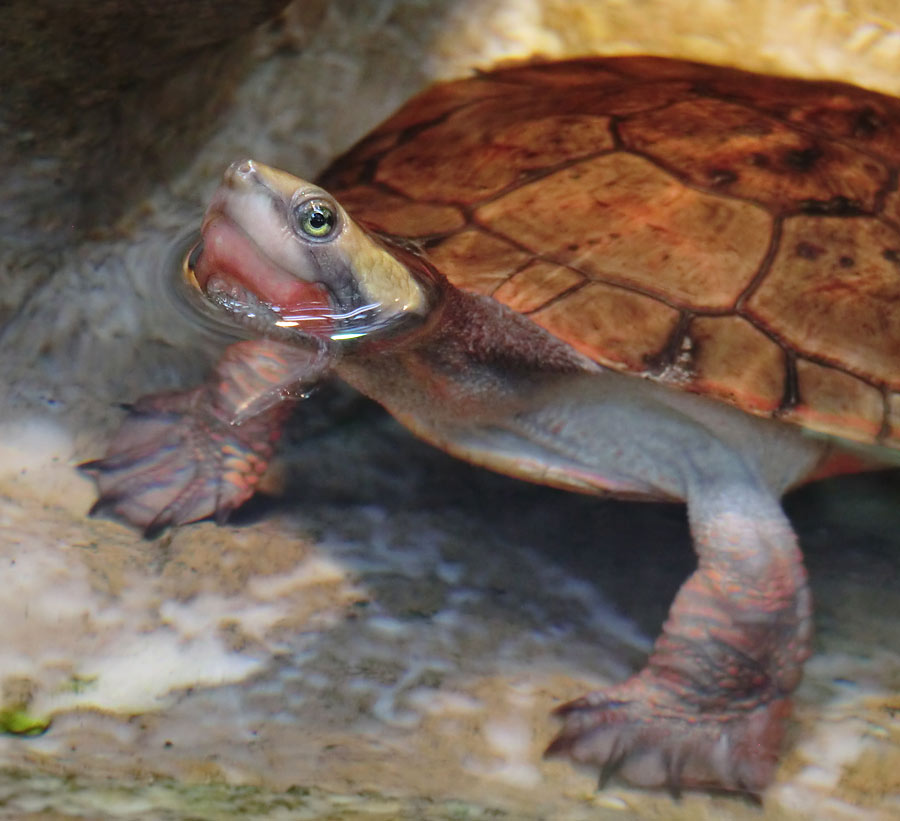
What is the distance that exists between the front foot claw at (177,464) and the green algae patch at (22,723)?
1.89 ft

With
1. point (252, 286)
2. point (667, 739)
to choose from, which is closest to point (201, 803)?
point (667, 739)

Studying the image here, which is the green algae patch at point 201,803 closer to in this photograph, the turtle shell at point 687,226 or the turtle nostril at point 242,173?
the turtle shell at point 687,226

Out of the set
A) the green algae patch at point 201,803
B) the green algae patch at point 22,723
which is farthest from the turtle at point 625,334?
the green algae patch at point 22,723

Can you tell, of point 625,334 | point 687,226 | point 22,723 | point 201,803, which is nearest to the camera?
point 201,803

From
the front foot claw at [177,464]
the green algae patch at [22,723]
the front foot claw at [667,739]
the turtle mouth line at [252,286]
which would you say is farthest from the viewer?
the front foot claw at [177,464]

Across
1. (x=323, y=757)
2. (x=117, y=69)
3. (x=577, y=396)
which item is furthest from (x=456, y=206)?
(x=323, y=757)

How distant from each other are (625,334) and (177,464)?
1.18m

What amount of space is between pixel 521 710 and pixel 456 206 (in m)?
1.14

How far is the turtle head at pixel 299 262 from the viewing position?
5.93ft

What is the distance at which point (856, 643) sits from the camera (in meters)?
2.11

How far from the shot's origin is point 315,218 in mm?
1817

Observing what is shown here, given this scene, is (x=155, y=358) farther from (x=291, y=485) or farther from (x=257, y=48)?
(x=257, y=48)

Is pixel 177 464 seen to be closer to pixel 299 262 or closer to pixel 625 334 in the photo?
pixel 299 262

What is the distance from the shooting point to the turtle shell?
6.42 feet
